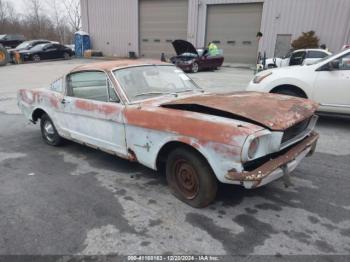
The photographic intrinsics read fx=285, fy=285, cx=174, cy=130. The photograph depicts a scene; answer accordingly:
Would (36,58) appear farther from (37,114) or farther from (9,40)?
(37,114)

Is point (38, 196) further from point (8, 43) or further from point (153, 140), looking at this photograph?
point (8, 43)

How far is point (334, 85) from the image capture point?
559cm

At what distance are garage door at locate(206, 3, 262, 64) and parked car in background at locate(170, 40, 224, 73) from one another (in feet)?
17.0

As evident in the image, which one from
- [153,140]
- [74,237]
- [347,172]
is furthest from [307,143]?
[74,237]

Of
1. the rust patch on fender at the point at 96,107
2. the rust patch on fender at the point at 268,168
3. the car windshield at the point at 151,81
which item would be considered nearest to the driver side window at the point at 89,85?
the rust patch on fender at the point at 96,107

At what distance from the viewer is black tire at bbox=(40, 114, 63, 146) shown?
494 cm

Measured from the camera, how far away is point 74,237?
266cm

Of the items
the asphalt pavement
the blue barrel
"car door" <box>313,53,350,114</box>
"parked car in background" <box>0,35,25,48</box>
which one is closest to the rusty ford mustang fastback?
the asphalt pavement

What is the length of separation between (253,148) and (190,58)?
13848mm

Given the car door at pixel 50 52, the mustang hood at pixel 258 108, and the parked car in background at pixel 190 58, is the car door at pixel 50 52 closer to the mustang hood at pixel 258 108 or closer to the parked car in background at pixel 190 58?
the parked car in background at pixel 190 58

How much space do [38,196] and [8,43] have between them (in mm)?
29376

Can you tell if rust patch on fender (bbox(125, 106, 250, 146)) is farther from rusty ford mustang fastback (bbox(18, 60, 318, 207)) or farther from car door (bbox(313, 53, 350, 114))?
car door (bbox(313, 53, 350, 114))

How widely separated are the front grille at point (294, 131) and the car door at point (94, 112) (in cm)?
188

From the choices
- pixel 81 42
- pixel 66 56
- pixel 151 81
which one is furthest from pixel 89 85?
pixel 81 42
